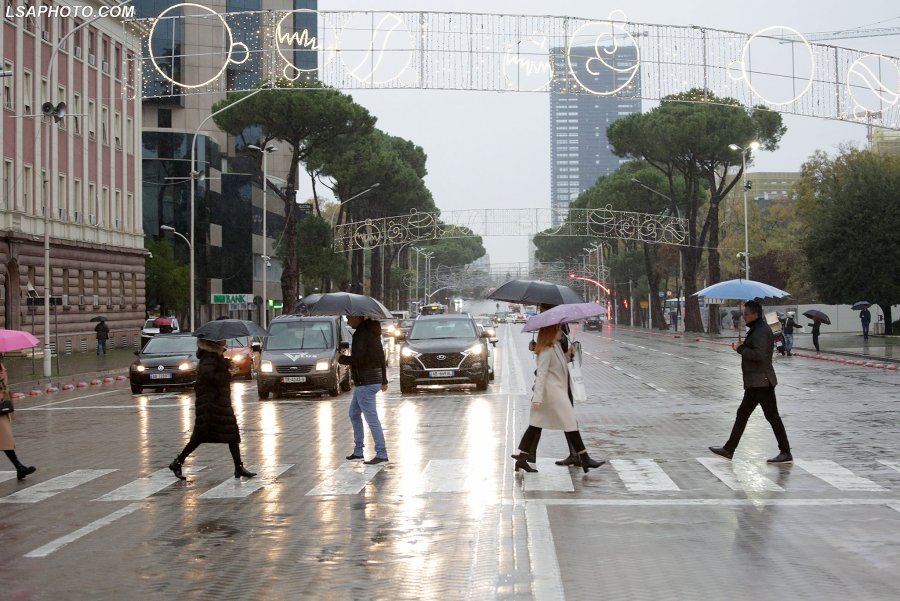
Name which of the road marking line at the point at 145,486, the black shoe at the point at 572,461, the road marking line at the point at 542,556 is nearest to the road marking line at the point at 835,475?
the black shoe at the point at 572,461

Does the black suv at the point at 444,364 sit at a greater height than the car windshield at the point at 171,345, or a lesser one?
lesser

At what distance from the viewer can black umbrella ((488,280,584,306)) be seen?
51.1 ft

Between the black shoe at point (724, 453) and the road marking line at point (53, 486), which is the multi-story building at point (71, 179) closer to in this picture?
the road marking line at point (53, 486)

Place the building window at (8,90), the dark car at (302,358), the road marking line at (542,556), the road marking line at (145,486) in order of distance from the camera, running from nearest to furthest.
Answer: the road marking line at (542,556)
the road marking line at (145,486)
the dark car at (302,358)
the building window at (8,90)

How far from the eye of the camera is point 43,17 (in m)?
50.5

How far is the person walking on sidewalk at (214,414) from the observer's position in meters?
13.0

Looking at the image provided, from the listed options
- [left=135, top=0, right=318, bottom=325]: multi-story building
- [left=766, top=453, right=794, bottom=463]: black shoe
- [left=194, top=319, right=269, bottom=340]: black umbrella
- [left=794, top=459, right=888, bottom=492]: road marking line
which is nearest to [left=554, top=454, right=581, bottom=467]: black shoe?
[left=766, top=453, right=794, bottom=463]: black shoe

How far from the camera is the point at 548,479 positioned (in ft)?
41.3

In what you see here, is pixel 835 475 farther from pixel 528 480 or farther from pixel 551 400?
pixel 528 480

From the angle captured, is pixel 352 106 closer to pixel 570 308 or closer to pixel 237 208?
pixel 237 208

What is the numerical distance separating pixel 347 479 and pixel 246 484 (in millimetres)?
1003

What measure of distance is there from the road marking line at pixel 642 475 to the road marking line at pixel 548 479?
550 millimetres

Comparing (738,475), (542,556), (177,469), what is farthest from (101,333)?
(542,556)

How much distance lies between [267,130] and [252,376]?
33.4 meters
